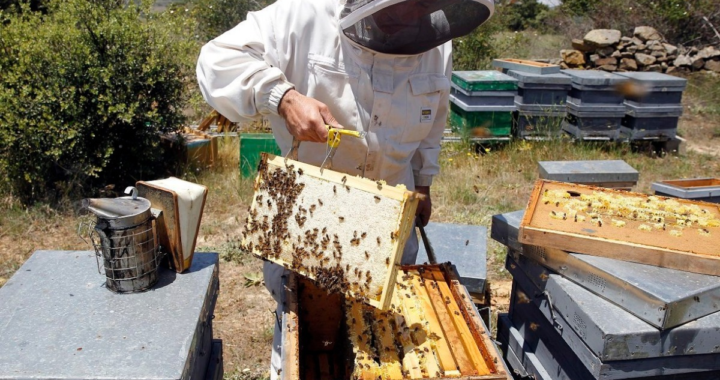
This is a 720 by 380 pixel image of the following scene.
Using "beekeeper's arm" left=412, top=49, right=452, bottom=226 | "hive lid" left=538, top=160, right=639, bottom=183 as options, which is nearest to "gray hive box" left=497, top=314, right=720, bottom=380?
"beekeeper's arm" left=412, top=49, right=452, bottom=226

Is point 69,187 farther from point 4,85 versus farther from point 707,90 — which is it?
point 707,90

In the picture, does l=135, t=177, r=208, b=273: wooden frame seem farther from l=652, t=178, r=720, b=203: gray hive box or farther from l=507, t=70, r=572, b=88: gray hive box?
l=507, t=70, r=572, b=88: gray hive box

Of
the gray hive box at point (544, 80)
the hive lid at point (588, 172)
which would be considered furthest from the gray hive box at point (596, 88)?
the hive lid at point (588, 172)

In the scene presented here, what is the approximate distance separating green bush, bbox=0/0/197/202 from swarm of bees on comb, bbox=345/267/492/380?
387 centimetres

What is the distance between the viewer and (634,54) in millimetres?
10938

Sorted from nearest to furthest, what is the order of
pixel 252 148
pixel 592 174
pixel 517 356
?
pixel 517 356
pixel 592 174
pixel 252 148

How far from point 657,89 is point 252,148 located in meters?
4.68

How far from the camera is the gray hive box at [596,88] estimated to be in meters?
6.67

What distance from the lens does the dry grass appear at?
3854 millimetres

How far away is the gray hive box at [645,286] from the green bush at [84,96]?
4215 millimetres

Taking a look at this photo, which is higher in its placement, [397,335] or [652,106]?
[652,106]

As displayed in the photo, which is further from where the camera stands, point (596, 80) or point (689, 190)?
point (596, 80)

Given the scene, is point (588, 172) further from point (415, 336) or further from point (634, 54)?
point (634, 54)

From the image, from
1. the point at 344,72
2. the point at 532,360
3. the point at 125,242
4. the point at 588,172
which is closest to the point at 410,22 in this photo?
the point at 344,72
